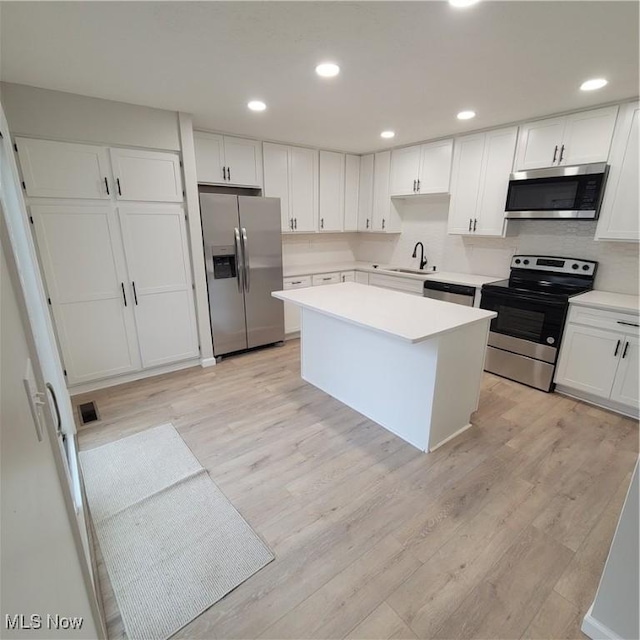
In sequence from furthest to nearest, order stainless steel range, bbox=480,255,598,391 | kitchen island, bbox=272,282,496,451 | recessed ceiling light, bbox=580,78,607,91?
stainless steel range, bbox=480,255,598,391, recessed ceiling light, bbox=580,78,607,91, kitchen island, bbox=272,282,496,451

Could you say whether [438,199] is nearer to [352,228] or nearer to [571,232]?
[352,228]

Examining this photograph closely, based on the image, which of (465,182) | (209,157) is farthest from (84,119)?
(465,182)

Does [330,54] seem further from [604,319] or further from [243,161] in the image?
[604,319]

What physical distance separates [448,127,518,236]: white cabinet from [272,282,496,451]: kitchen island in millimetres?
1531

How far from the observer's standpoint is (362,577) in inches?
60.5

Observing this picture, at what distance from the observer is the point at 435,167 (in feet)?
13.2

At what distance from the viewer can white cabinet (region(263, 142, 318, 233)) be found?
411 centimetres

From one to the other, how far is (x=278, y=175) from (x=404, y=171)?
1.64m

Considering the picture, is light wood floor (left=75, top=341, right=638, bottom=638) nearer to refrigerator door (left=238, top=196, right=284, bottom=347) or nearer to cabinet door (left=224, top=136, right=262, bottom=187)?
refrigerator door (left=238, top=196, right=284, bottom=347)

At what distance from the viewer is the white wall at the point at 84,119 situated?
2.45 m

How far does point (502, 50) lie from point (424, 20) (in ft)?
1.97

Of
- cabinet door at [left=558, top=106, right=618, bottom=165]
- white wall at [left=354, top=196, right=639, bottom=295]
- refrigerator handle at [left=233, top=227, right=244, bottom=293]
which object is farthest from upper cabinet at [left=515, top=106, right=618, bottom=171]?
refrigerator handle at [left=233, top=227, right=244, bottom=293]

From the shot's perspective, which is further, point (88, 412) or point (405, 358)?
point (88, 412)
